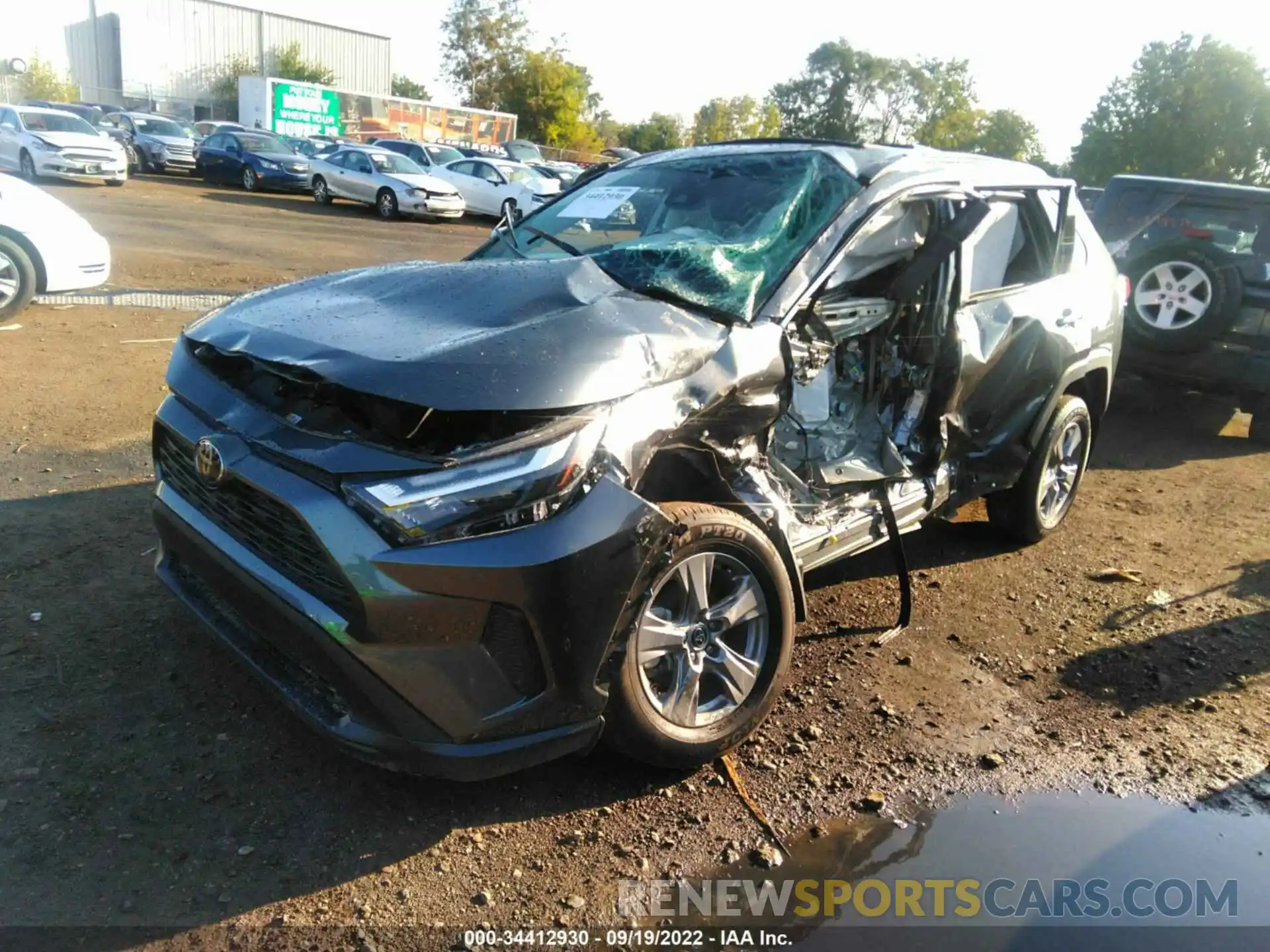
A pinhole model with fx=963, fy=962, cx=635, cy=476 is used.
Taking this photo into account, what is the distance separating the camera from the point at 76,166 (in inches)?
830

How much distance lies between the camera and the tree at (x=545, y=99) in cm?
5800

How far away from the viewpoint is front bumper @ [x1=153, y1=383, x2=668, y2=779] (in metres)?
2.37

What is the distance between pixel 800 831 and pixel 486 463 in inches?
57.3

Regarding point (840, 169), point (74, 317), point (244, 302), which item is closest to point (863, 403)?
point (840, 169)

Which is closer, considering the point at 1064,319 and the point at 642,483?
the point at 642,483

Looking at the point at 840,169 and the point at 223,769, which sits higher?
the point at 840,169

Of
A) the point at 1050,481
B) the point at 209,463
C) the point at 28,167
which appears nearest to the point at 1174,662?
the point at 1050,481

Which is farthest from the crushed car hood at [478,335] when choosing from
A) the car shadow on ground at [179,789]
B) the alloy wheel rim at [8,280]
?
the alloy wheel rim at [8,280]

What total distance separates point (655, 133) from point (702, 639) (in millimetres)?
70016

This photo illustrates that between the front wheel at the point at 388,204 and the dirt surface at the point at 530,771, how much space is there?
55.9 ft

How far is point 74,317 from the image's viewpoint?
26.8ft

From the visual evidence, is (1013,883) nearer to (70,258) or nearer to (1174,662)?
(1174,662)

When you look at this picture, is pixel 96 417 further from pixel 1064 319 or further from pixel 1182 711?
pixel 1182 711

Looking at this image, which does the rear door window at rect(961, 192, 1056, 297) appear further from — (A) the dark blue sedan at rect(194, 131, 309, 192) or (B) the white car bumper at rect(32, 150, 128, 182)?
(A) the dark blue sedan at rect(194, 131, 309, 192)
